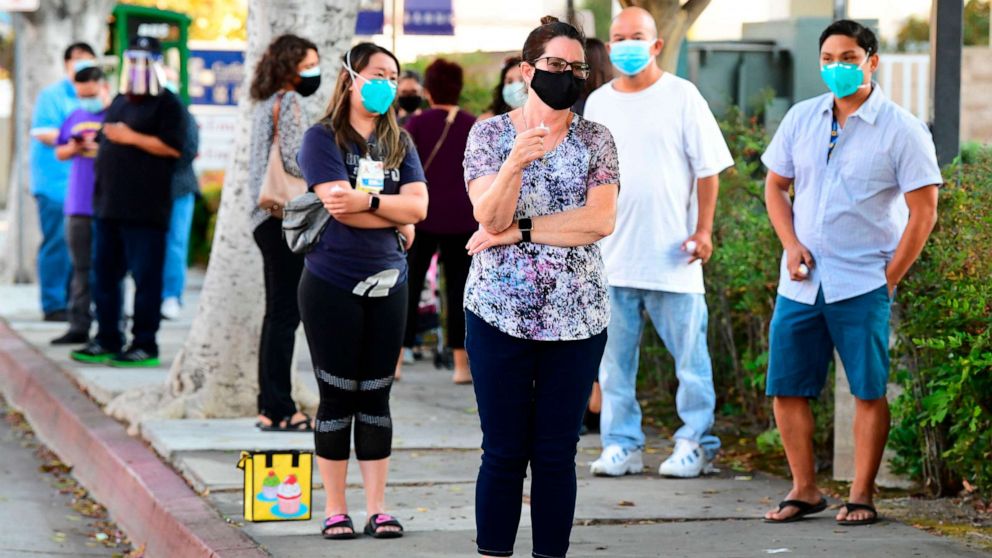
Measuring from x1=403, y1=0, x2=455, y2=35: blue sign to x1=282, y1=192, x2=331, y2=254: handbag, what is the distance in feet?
31.4

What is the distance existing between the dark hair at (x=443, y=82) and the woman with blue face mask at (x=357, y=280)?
395 cm

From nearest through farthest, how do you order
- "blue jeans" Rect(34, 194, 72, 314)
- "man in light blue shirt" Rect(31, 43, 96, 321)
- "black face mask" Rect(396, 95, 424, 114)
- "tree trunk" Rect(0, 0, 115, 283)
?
"black face mask" Rect(396, 95, 424, 114)
"man in light blue shirt" Rect(31, 43, 96, 321)
"blue jeans" Rect(34, 194, 72, 314)
"tree trunk" Rect(0, 0, 115, 283)

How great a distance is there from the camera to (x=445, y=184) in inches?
392

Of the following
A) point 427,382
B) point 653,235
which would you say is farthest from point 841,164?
point 427,382

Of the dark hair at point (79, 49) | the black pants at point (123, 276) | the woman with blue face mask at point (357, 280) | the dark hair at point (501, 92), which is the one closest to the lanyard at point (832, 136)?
the woman with blue face mask at point (357, 280)

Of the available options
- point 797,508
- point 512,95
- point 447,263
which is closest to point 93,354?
point 447,263

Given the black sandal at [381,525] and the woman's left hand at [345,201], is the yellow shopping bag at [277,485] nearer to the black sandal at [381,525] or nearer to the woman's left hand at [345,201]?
the black sandal at [381,525]

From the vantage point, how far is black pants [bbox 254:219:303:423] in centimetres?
768

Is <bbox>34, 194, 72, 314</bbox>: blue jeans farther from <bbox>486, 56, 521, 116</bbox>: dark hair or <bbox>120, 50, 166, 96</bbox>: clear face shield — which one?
<bbox>486, 56, 521, 116</bbox>: dark hair

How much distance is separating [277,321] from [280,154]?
2.84 ft

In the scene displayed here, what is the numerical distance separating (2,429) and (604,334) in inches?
232

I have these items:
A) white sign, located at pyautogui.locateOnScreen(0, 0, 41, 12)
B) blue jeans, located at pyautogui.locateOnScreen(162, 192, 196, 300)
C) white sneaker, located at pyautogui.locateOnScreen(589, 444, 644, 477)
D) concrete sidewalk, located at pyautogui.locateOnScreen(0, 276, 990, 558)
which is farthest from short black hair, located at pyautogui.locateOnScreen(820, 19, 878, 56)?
white sign, located at pyautogui.locateOnScreen(0, 0, 41, 12)

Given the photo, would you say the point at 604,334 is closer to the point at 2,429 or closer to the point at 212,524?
the point at 212,524

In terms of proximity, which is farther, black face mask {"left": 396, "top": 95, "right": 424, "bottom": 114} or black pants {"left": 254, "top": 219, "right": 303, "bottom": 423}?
black face mask {"left": 396, "top": 95, "right": 424, "bottom": 114}
